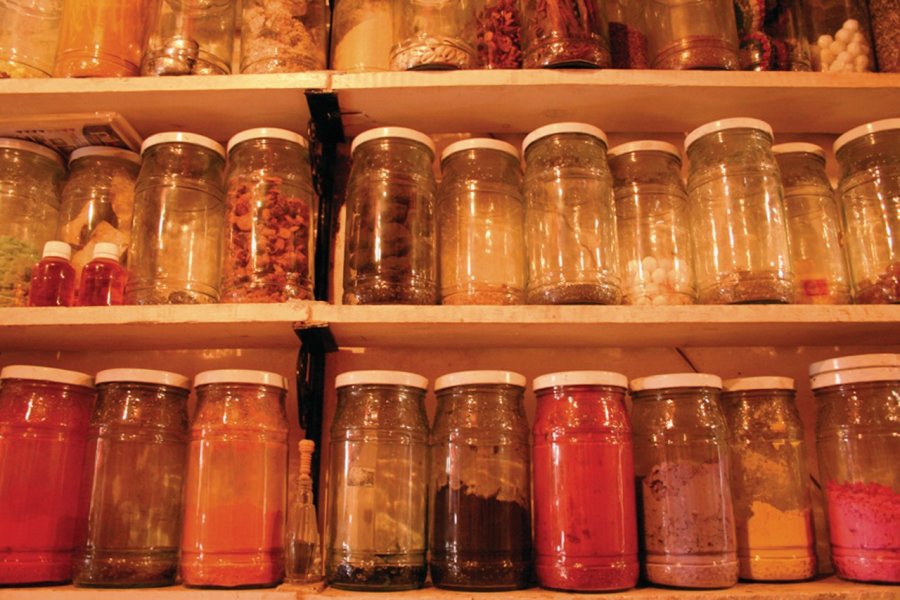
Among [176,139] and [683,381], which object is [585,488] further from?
[176,139]

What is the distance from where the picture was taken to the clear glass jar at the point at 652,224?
1.13m

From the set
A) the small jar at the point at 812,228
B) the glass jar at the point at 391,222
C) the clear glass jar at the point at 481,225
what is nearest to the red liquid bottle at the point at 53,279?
the glass jar at the point at 391,222

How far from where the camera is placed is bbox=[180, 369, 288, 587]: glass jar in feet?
3.17

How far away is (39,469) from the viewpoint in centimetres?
101

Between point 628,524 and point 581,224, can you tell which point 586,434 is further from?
point 581,224

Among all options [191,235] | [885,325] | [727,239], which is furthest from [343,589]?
[885,325]

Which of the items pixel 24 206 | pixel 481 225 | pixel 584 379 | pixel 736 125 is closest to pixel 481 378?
pixel 584 379

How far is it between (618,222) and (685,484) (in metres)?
0.45

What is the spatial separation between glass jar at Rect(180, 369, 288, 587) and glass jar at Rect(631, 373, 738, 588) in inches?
20.7

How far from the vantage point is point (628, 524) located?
3.19 feet

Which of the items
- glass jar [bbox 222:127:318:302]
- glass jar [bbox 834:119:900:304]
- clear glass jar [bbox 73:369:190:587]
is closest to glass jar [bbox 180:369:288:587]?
clear glass jar [bbox 73:369:190:587]

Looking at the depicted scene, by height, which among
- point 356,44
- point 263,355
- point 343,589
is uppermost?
point 356,44

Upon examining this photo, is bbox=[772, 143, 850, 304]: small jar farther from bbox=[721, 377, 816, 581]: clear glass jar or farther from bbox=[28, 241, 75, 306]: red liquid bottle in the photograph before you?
bbox=[28, 241, 75, 306]: red liquid bottle

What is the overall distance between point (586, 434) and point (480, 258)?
32cm
